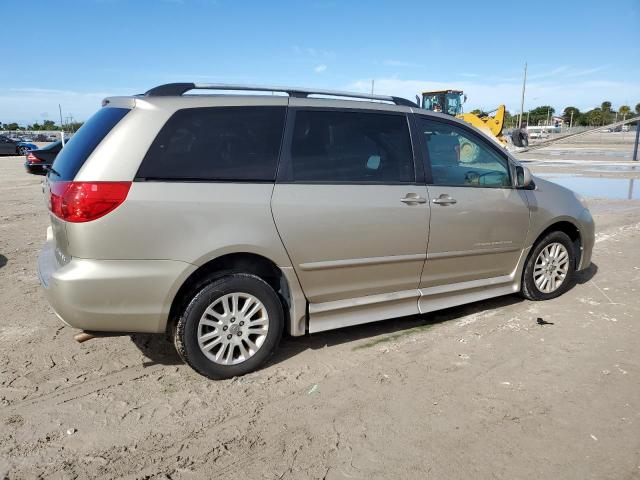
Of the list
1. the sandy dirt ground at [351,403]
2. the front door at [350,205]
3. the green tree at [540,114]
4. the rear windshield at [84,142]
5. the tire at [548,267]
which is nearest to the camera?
the sandy dirt ground at [351,403]

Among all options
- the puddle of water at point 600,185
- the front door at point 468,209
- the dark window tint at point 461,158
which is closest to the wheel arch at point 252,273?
the front door at point 468,209

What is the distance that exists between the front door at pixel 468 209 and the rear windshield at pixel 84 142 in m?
2.31

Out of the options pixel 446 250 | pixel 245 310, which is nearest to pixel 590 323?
pixel 446 250

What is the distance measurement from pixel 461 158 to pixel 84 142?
9.85 ft

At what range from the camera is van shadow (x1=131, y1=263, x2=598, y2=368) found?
3850 millimetres

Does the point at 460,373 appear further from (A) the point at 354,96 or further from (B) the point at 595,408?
(A) the point at 354,96

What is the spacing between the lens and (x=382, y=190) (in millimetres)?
3803

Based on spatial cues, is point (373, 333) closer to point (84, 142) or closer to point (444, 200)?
point (444, 200)

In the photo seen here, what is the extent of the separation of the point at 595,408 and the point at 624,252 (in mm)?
4596

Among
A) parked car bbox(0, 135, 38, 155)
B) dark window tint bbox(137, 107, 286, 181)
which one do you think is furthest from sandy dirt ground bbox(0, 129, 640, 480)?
parked car bbox(0, 135, 38, 155)

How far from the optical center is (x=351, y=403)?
315 centimetres

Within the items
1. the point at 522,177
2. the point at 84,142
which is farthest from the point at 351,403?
the point at 522,177

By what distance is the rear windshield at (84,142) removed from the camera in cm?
315

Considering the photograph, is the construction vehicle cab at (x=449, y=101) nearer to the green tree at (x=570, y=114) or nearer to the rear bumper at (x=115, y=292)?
the rear bumper at (x=115, y=292)
